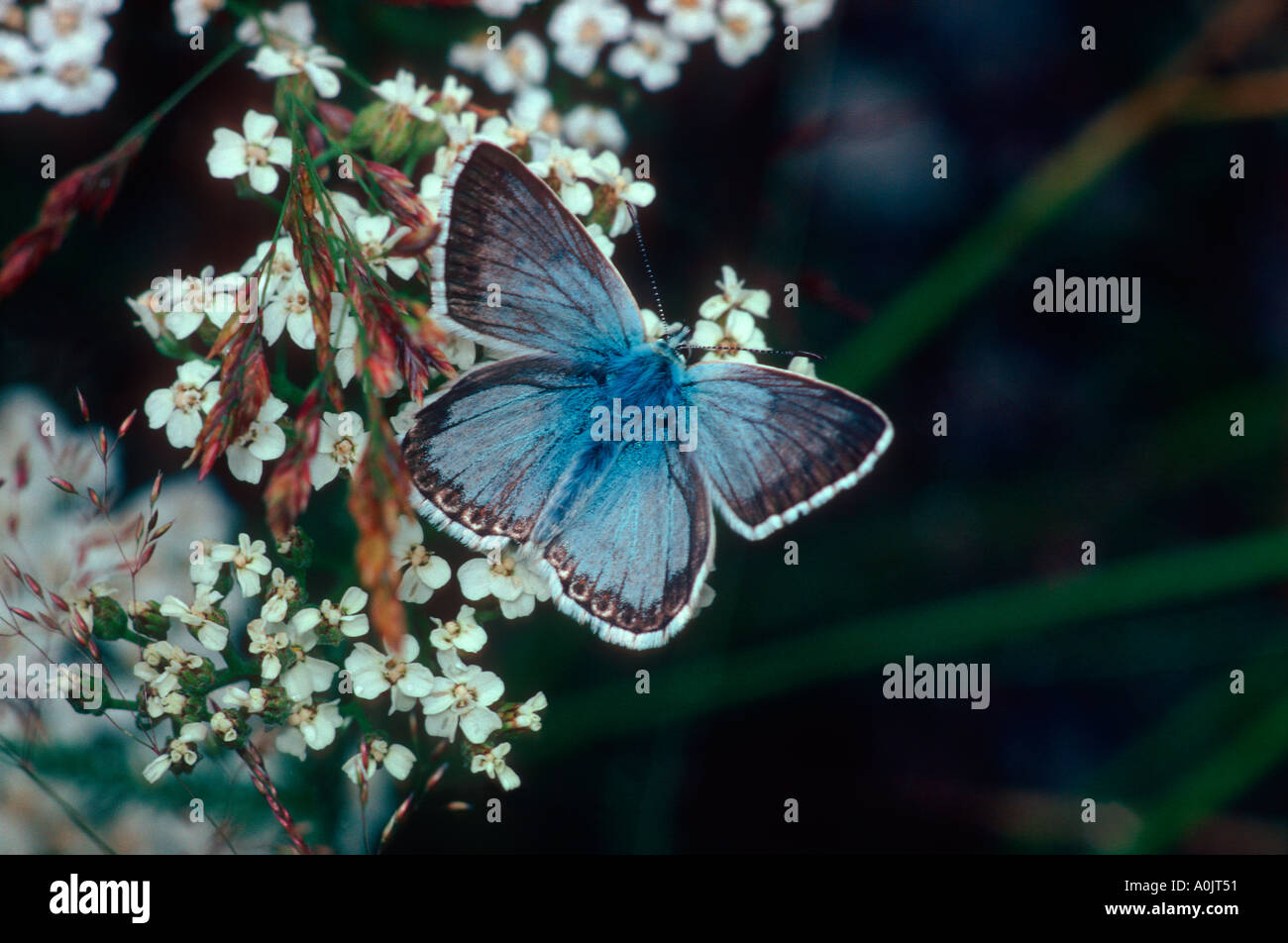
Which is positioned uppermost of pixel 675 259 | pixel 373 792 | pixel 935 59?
pixel 935 59

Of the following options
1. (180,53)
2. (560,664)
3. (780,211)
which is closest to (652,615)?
(560,664)

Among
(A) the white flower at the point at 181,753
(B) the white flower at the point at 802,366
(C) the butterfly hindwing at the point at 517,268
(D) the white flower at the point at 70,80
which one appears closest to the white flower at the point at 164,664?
(A) the white flower at the point at 181,753

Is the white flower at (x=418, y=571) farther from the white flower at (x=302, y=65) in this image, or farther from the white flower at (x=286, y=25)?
the white flower at (x=286, y=25)

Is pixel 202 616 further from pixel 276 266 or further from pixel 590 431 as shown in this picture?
pixel 590 431

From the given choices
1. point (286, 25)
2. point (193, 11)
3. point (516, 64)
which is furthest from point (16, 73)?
point (516, 64)

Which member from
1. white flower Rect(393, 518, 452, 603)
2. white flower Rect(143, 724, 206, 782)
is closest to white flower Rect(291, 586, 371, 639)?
white flower Rect(393, 518, 452, 603)
